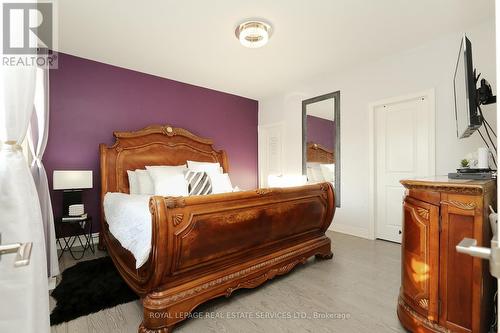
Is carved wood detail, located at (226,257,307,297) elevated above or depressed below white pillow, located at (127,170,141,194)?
below

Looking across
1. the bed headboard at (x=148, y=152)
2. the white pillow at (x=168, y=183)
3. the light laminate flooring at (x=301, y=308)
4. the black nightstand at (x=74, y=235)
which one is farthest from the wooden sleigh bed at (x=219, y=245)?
the white pillow at (x=168, y=183)

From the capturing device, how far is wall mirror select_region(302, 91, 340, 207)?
4.04 metres

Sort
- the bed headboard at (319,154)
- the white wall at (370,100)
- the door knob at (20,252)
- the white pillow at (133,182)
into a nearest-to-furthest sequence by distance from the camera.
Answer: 1. the door knob at (20,252)
2. the white wall at (370,100)
3. the white pillow at (133,182)
4. the bed headboard at (319,154)

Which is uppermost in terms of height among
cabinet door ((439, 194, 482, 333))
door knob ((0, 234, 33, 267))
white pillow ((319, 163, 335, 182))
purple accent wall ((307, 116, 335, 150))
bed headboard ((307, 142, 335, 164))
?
purple accent wall ((307, 116, 335, 150))

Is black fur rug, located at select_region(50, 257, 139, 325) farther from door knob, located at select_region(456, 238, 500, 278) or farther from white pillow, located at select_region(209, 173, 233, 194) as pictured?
door knob, located at select_region(456, 238, 500, 278)

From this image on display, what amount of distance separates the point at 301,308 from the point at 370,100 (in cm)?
301

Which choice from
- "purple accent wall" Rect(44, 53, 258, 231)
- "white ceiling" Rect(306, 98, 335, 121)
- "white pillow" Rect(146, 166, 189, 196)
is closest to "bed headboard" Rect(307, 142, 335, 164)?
"white ceiling" Rect(306, 98, 335, 121)

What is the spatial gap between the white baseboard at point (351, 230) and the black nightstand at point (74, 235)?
357 centimetres

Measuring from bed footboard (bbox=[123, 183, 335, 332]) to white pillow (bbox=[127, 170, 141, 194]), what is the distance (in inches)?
57.7

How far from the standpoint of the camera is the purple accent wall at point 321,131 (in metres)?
4.11

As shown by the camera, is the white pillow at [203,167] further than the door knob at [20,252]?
Yes

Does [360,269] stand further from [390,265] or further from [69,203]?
[69,203]

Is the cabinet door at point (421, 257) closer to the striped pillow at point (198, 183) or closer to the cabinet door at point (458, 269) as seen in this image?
the cabinet door at point (458, 269)

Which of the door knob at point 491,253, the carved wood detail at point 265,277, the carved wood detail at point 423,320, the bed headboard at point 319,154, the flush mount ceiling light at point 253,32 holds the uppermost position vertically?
the flush mount ceiling light at point 253,32
